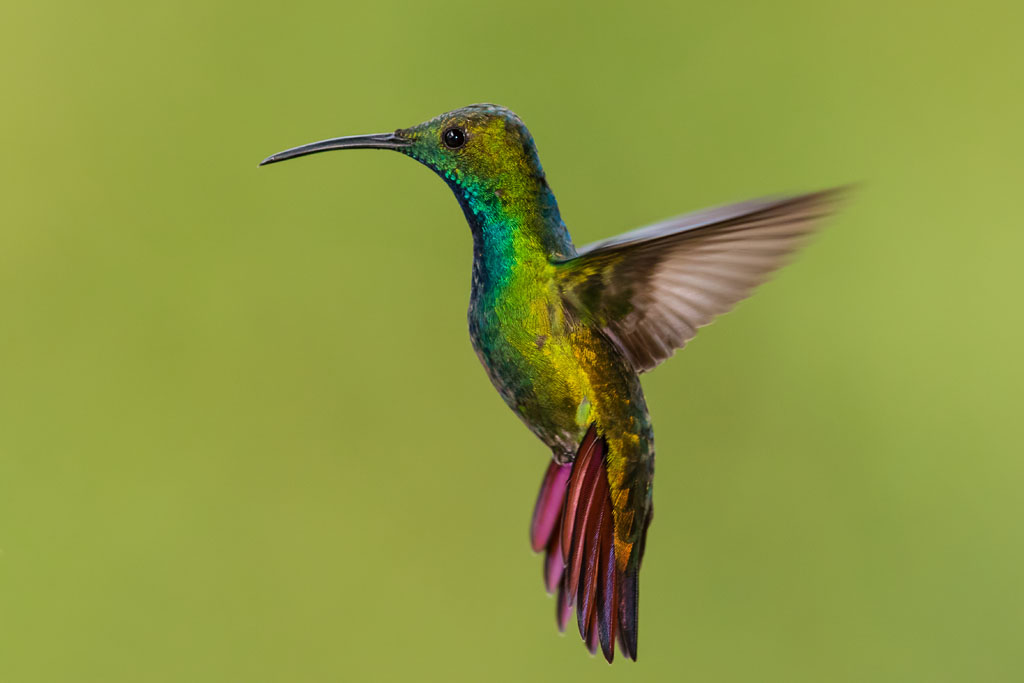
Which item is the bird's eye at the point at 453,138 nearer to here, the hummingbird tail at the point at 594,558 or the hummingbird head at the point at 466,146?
the hummingbird head at the point at 466,146

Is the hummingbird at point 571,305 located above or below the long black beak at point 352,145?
below

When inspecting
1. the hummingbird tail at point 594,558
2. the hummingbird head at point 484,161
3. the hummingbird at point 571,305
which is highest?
the hummingbird head at point 484,161

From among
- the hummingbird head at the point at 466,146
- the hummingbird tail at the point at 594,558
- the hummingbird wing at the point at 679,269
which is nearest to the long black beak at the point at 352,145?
the hummingbird head at the point at 466,146

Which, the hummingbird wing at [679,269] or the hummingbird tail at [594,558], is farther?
the hummingbird tail at [594,558]

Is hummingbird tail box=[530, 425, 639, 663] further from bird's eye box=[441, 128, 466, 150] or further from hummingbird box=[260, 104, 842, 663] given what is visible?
bird's eye box=[441, 128, 466, 150]

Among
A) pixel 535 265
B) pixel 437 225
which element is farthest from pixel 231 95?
pixel 535 265

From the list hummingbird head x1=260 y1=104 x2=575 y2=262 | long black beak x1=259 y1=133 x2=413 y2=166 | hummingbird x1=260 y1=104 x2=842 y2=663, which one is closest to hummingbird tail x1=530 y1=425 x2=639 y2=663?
hummingbird x1=260 y1=104 x2=842 y2=663

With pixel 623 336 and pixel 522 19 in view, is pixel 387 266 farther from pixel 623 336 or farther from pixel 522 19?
pixel 623 336

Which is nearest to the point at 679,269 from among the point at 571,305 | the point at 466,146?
the point at 571,305
